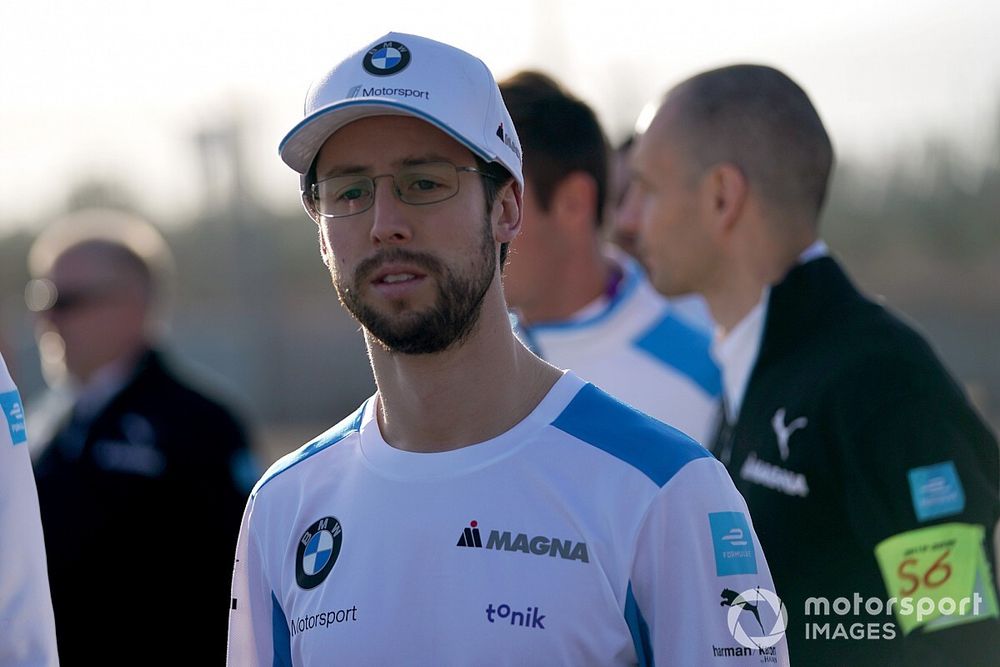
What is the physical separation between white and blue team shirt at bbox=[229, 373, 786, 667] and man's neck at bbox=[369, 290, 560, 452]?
0.04m

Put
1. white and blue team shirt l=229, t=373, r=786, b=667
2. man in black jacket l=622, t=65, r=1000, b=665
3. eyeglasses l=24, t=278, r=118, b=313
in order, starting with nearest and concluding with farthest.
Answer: white and blue team shirt l=229, t=373, r=786, b=667
man in black jacket l=622, t=65, r=1000, b=665
eyeglasses l=24, t=278, r=118, b=313

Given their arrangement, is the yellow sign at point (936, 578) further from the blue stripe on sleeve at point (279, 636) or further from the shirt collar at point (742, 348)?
the blue stripe on sleeve at point (279, 636)

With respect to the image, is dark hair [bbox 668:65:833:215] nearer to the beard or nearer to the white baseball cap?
the white baseball cap

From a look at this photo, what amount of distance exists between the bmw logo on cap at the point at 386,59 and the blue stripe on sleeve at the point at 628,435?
0.77 m

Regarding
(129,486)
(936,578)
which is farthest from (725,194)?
(129,486)

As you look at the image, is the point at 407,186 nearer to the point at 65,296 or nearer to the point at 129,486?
the point at 129,486

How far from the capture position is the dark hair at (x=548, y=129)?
15.5ft

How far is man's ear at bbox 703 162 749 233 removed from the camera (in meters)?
3.90

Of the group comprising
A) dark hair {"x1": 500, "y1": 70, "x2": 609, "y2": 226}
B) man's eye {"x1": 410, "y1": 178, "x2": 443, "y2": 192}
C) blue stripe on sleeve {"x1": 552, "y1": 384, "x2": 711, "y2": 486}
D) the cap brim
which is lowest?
blue stripe on sleeve {"x1": 552, "y1": 384, "x2": 711, "y2": 486}

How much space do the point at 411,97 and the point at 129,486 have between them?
10.0 ft

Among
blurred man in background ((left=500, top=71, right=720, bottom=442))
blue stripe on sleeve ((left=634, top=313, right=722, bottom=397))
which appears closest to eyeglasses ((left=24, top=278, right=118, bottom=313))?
blurred man in background ((left=500, top=71, right=720, bottom=442))

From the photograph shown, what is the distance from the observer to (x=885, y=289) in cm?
2028

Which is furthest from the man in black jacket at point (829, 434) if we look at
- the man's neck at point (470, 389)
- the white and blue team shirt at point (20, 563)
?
the white and blue team shirt at point (20, 563)

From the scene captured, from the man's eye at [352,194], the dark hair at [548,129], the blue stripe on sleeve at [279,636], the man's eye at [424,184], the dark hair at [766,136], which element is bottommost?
the blue stripe on sleeve at [279,636]
